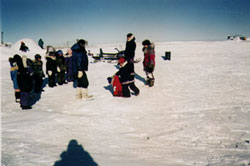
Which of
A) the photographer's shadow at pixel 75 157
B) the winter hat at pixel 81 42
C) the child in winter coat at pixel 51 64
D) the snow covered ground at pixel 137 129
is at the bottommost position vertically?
the photographer's shadow at pixel 75 157

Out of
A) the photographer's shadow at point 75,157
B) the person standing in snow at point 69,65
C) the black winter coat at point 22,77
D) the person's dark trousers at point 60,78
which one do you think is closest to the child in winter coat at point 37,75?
the person's dark trousers at point 60,78

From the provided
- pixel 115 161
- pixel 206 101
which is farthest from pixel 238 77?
pixel 115 161

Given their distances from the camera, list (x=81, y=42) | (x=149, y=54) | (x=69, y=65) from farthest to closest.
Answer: (x=69, y=65) < (x=149, y=54) < (x=81, y=42)

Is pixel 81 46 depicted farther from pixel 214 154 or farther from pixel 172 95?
pixel 214 154

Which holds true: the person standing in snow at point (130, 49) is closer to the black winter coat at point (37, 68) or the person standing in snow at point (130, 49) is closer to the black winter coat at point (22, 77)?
the black winter coat at point (22, 77)

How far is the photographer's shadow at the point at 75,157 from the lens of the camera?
2840 millimetres

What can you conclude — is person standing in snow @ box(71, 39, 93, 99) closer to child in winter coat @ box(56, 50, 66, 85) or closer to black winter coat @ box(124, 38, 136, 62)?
black winter coat @ box(124, 38, 136, 62)

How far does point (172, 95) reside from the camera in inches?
295

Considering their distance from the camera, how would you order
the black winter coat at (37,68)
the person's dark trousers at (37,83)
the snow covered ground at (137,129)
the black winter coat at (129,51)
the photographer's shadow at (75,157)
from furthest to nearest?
the black winter coat at (37,68) < the person's dark trousers at (37,83) < the black winter coat at (129,51) < the snow covered ground at (137,129) < the photographer's shadow at (75,157)

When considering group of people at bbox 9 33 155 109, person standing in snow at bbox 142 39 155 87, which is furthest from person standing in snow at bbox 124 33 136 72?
person standing in snow at bbox 142 39 155 87

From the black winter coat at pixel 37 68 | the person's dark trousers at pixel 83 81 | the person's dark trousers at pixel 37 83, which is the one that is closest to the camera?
the person's dark trousers at pixel 83 81

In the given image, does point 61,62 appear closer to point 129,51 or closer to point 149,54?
point 129,51

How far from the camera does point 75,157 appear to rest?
10.1ft

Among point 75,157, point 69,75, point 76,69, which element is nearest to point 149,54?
point 76,69
